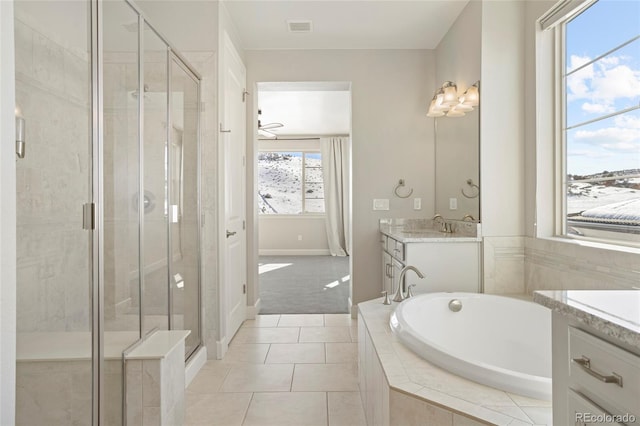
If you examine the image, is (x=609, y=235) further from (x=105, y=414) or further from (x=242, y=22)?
(x=242, y=22)

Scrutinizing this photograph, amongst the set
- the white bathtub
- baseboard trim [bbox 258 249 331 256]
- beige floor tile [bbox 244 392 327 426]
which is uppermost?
the white bathtub

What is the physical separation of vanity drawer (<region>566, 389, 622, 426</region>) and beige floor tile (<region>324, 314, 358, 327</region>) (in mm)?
2731

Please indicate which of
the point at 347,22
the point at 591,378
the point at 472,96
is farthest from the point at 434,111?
the point at 591,378

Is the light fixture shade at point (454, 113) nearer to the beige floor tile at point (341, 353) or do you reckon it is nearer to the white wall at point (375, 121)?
the white wall at point (375, 121)

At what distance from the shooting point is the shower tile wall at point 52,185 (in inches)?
50.1

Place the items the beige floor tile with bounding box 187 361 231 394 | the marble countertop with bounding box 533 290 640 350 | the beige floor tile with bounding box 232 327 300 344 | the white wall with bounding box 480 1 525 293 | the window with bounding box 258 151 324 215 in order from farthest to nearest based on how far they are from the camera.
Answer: the window with bounding box 258 151 324 215
the beige floor tile with bounding box 232 327 300 344
the white wall with bounding box 480 1 525 293
the beige floor tile with bounding box 187 361 231 394
the marble countertop with bounding box 533 290 640 350

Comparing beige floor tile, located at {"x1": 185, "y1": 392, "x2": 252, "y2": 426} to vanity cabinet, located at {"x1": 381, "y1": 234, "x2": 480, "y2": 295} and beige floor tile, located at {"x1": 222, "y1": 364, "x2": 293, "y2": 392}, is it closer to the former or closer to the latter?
beige floor tile, located at {"x1": 222, "y1": 364, "x2": 293, "y2": 392}

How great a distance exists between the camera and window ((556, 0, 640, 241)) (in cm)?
183

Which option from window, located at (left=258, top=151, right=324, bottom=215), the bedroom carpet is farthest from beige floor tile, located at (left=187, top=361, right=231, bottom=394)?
window, located at (left=258, top=151, right=324, bottom=215)

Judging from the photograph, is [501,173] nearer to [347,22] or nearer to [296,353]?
[347,22]

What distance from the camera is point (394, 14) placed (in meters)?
3.09

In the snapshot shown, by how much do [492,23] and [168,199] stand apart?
2.46 meters

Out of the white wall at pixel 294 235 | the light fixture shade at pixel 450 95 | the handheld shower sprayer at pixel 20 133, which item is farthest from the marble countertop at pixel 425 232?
the white wall at pixel 294 235

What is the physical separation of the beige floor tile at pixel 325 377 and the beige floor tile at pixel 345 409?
2.9 inches
